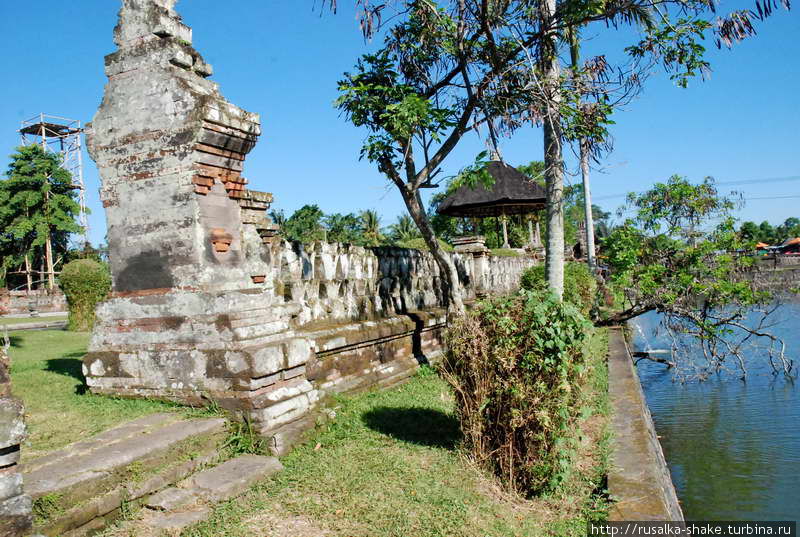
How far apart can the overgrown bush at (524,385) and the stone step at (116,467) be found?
1.87 metres

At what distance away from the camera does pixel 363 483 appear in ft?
12.2

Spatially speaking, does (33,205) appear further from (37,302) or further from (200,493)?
(200,493)

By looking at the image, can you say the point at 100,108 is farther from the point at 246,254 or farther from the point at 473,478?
the point at 473,478

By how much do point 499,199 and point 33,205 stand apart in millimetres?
32476

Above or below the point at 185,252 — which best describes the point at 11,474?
below

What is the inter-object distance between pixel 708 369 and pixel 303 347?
1072cm

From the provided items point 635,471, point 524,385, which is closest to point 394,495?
point 524,385

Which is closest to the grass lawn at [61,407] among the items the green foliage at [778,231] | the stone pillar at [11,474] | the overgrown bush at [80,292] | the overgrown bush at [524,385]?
the stone pillar at [11,474]

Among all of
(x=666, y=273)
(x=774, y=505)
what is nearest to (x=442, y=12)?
(x=774, y=505)

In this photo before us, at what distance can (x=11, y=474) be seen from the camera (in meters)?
2.55

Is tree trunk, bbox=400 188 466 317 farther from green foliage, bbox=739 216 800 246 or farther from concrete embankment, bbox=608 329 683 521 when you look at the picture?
green foliage, bbox=739 216 800 246

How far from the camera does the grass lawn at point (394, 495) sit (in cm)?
319

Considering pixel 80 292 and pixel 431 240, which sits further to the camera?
pixel 80 292

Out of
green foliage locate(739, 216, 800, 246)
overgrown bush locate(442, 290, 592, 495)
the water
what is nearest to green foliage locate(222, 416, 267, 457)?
overgrown bush locate(442, 290, 592, 495)
